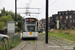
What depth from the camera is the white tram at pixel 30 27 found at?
21.4 metres

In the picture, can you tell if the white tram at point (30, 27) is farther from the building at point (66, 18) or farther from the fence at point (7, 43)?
the building at point (66, 18)

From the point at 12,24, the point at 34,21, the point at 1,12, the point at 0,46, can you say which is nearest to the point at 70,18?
the point at 1,12

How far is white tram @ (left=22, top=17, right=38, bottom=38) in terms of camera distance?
21358mm

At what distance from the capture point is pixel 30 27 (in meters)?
21.7

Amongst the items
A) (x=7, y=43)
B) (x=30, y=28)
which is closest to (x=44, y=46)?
(x=7, y=43)

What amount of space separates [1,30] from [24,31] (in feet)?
47.4

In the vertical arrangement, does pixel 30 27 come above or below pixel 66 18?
below

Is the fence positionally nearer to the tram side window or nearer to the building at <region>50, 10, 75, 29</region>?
the tram side window

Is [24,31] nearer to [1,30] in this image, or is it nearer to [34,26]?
[34,26]

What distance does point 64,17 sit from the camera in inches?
3095

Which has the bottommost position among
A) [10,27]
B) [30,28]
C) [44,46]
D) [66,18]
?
[44,46]

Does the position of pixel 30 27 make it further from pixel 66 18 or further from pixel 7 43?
pixel 66 18

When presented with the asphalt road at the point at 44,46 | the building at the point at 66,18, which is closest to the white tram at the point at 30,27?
the asphalt road at the point at 44,46

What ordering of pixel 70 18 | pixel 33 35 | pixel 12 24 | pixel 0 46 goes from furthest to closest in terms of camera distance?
1. pixel 70 18
2. pixel 12 24
3. pixel 33 35
4. pixel 0 46
